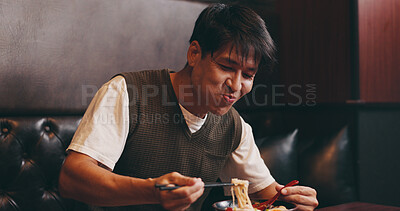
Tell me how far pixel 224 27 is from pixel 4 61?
113 centimetres

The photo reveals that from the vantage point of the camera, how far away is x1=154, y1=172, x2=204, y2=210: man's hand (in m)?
1.05

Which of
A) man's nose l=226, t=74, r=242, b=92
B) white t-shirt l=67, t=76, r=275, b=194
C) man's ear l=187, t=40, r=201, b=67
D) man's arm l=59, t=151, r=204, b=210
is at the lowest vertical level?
man's arm l=59, t=151, r=204, b=210

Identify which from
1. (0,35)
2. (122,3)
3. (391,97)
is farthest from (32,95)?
(391,97)

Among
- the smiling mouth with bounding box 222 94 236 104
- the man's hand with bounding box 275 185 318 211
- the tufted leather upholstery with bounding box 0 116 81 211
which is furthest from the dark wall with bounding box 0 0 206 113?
the man's hand with bounding box 275 185 318 211

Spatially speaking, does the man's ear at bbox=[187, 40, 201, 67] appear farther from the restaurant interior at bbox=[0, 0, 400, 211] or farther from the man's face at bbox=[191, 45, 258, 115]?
the restaurant interior at bbox=[0, 0, 400, 211]

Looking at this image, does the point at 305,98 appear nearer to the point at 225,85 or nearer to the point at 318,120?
the point at 318,120

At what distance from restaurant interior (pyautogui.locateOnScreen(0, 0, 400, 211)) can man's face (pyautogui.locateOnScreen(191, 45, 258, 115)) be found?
0.80 metres

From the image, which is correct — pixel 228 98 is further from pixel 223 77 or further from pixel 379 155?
pixel 379 155

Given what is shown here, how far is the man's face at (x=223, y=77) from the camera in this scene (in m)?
1.42

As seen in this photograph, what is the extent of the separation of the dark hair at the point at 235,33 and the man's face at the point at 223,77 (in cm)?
3

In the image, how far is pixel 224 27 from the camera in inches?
57.1

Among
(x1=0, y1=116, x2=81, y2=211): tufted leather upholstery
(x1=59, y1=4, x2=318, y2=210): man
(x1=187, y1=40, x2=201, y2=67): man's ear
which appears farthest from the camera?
(x1=0, y1=116, x2=81, y2=211): tufted leather upholstery

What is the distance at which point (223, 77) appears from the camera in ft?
4.70

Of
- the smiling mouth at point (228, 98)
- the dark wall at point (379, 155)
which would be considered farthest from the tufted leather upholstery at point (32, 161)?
the dark wall at point (379, 155)
